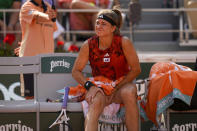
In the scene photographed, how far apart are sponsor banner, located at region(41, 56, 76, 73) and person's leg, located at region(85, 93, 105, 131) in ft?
2.38

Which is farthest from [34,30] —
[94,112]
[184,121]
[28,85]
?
→ [184,121]

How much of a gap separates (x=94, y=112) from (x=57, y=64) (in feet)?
2.97

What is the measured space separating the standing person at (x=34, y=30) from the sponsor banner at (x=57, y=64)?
63 cm

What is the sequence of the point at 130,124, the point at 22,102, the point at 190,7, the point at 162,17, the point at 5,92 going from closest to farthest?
the point at 130,124
the point at 22,102
the point at 5,92
the point at 190,7
the point at 162,17

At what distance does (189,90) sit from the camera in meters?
4.92

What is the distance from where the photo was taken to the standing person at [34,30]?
5961 millimetres

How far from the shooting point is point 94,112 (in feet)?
15.5

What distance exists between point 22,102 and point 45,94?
14.0 inches

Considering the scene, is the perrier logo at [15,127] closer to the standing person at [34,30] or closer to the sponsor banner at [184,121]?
the standing person at [34,30]

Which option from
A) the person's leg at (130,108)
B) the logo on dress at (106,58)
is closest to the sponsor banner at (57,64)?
the logo on dress at (106,58)

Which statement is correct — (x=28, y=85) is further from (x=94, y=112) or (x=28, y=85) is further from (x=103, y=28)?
(x=94, y=112)

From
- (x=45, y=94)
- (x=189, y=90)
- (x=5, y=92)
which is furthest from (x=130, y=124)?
(x=5, y=92)

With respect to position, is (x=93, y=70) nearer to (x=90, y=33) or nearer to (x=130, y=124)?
(x=130, y=124)

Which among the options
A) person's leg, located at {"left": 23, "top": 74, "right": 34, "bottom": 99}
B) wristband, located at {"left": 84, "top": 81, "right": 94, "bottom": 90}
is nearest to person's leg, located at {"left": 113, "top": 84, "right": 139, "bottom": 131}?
wristband, located at {"left": 84, "top": 81, "right": 94, "bottom": 90}
